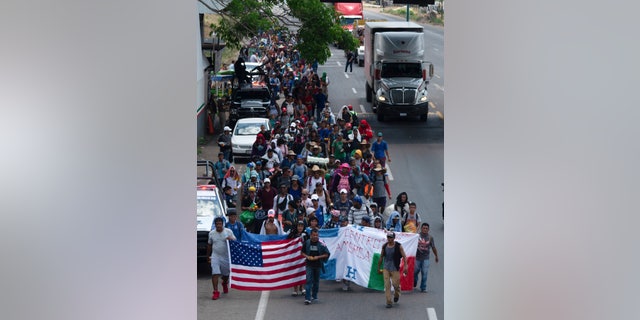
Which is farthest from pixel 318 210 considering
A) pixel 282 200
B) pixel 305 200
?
pixel 282 200

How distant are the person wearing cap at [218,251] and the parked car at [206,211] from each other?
67cm

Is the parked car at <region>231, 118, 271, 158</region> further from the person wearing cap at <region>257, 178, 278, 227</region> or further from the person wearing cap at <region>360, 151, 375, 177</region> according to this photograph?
the person wearing cap at <region>257, 178, 278, 227</region>

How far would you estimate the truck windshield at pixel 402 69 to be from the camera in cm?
3466

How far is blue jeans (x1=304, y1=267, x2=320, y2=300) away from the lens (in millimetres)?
15219

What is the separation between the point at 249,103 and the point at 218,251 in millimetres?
17800

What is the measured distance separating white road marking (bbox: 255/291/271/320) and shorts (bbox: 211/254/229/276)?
2.20ft

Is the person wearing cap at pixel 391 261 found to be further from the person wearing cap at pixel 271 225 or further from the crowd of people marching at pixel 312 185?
the person wearing cap at pixel 271 225

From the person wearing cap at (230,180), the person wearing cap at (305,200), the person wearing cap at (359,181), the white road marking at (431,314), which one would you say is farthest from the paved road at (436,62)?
the white road marking at (431,314)

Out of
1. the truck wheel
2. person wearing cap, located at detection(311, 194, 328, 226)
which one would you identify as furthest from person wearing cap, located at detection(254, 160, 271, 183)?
the truck wheel

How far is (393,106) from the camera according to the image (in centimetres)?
3469

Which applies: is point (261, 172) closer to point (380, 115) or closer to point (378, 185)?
point (378, 185)
